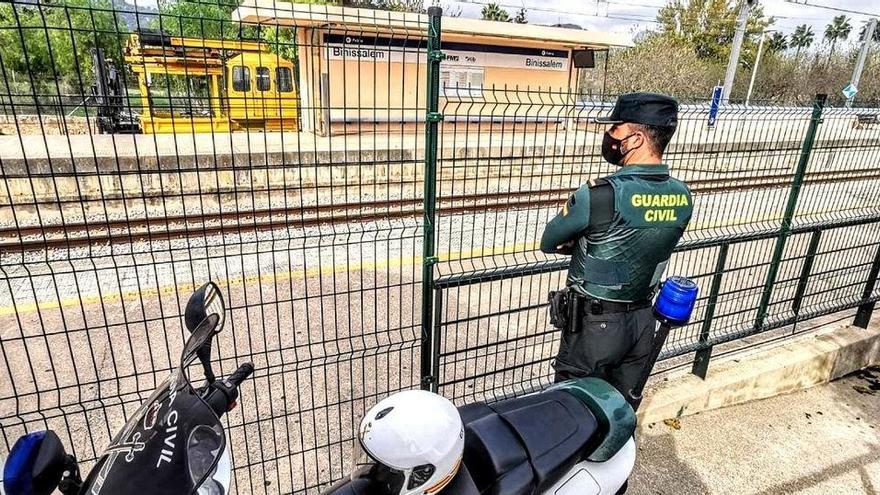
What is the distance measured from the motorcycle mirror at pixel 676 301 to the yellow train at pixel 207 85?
1.93 metres

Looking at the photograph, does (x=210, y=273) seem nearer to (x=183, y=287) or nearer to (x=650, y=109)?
(x=183, y=287)

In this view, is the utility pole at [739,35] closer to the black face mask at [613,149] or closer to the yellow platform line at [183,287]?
the yellow platform line at [183,287]

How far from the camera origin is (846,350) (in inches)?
172

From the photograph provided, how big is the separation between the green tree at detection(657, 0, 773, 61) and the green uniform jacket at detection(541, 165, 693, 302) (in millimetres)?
51260

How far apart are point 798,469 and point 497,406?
252 cm

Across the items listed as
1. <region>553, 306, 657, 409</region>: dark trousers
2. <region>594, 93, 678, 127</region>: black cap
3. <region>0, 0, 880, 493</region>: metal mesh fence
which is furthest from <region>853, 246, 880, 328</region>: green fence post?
<region>594, 93, 678, 127</region>: black cap

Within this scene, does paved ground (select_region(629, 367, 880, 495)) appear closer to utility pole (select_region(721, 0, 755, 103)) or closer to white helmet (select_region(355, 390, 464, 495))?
white helmet (select_region(355, 390, 464, 495))

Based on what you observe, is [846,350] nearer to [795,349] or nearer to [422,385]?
[795,349]

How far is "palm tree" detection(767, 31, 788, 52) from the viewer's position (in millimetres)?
56431

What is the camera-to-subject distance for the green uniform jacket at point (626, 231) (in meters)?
2.57

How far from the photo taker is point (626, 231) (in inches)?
102

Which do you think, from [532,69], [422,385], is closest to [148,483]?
[422,385]

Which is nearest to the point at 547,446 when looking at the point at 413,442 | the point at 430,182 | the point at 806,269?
the point at 413,442

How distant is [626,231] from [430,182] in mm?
992
